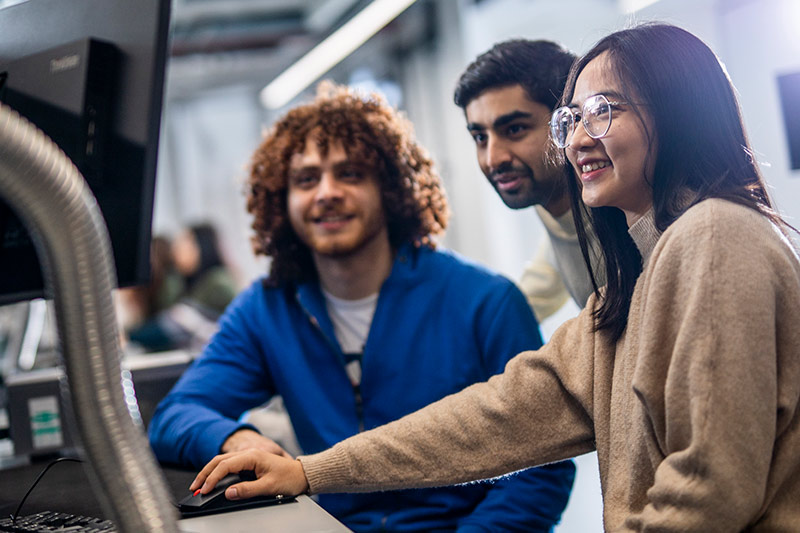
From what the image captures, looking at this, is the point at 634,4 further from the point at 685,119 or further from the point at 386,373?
the point at 685,119

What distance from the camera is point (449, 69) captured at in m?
4.70

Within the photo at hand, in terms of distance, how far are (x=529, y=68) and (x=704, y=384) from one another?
2.80ft

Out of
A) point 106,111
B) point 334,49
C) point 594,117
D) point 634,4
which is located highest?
point 334,49

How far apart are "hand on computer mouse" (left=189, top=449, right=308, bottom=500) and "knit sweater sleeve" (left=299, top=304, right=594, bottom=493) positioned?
2cm

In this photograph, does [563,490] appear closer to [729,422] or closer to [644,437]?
[644,437]

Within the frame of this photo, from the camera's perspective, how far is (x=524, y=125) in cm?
151

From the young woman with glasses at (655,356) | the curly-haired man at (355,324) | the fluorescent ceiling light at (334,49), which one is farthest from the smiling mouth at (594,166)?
the fluorescent ceiling light at (334,49)

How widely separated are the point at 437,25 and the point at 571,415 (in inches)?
159

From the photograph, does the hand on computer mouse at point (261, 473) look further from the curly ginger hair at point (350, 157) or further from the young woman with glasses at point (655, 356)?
the curly ginger hair at point (350, 157)

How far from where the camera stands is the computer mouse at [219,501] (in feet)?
3.39

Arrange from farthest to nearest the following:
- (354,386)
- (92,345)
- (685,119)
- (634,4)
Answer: (634,4), (354,386), (685,119), (92,345)

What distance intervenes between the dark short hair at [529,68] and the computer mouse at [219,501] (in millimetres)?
858

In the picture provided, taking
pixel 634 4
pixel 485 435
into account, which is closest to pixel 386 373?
pixel 485 435

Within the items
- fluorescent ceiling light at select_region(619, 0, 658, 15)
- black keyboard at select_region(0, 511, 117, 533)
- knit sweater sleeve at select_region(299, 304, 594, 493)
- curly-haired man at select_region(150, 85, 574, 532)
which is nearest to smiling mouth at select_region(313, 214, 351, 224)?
curly-haired man at select_region(150, 85, 574, 532)
